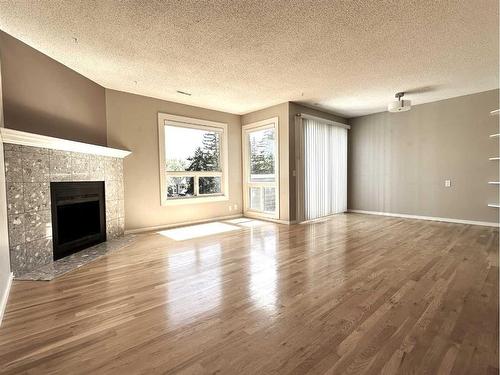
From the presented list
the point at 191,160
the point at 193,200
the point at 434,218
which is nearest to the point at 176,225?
the point at 193,200

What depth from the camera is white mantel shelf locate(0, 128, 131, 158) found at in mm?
2568

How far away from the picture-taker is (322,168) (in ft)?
20.0

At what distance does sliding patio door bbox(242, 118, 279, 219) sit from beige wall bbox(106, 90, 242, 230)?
58.7 inches

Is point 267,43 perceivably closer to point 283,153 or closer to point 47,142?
point 283,153

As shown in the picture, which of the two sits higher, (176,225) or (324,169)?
(324,169)

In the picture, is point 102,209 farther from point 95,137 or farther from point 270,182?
point 270,182

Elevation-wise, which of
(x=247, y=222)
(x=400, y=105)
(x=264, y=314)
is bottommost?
(x=264, y=314)

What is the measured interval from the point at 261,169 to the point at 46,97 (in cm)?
414

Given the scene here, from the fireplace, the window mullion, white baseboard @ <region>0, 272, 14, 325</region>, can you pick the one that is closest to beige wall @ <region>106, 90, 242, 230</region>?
the window mullion

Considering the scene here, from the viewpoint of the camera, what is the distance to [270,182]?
579 centimetres

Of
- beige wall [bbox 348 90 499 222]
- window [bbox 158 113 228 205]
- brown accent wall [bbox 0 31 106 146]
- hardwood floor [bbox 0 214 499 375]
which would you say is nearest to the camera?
hardwood floor [bbox 0 214 499 375]

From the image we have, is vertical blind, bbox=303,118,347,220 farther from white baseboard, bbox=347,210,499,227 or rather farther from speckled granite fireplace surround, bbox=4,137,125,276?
speckled granite fireplace surround, bbox=4,137,125,276

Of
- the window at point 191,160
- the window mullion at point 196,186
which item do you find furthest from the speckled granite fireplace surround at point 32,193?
the window mullion at point 196,186

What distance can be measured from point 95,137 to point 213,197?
267cm
